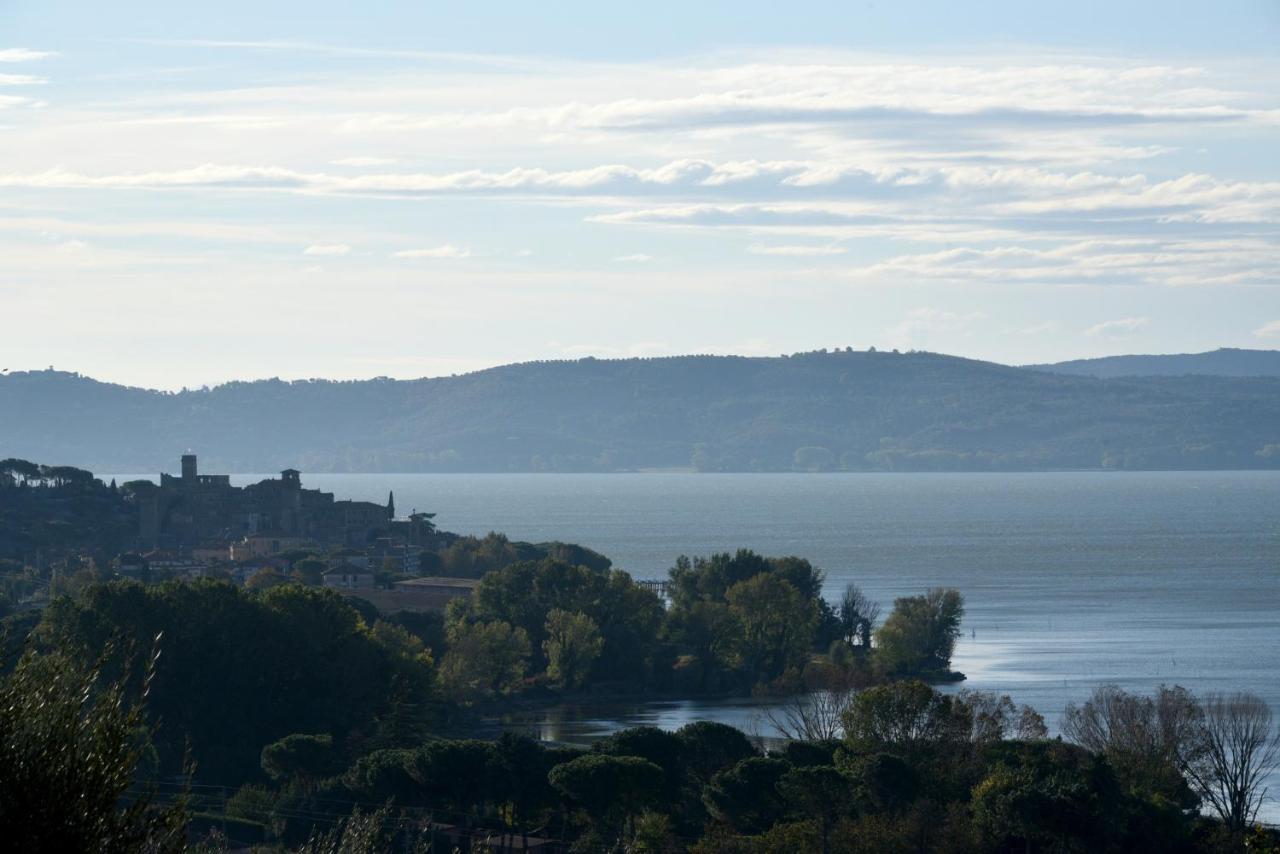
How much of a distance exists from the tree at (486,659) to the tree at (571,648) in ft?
3.75

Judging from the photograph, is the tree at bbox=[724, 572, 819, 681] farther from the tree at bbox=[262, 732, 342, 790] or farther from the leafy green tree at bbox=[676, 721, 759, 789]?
the leafy green tree at bbox=[676, 721, 759, 789]

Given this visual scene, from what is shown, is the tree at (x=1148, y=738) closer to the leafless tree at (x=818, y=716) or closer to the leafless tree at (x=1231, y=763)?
the leafless tree at (x=1231, y=763)

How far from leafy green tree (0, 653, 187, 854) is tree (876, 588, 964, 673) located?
2480 inches

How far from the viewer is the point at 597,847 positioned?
116ft

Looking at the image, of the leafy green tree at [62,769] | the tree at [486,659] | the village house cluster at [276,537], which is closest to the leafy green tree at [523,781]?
the leafy green tree at [62,769]

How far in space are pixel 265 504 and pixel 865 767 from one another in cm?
9016

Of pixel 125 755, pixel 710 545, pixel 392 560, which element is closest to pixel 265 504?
pixel 392 560

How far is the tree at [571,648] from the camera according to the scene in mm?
71875

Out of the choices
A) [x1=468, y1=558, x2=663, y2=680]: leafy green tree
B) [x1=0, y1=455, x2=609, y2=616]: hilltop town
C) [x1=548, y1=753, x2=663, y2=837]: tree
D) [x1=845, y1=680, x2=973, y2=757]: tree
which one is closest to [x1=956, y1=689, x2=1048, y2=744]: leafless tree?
[x1=845, y1=680, x2=973, y2=757]: tree

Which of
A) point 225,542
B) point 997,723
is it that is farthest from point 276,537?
point 997,723

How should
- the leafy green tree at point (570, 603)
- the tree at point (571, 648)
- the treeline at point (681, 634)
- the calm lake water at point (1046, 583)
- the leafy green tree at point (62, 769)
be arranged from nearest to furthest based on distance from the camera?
the leafy green tree at point (62, 769)
the calm lake water at point (1046, 583)
the treeline at point (681, 634)
the tree at point (571, 648)
the leafy green tree at point (570, 603)

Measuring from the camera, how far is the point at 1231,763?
4581 cm

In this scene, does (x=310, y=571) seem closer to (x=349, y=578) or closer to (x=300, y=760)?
(x=349, y=578)

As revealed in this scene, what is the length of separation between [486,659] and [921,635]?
1731 cm
